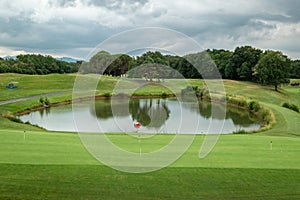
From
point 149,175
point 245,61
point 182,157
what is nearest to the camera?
point 149,175

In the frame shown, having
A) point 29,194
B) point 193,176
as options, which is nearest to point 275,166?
point 193,176

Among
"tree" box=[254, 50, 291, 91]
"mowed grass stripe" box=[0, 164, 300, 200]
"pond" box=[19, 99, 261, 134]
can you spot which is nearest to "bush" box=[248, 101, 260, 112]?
"pond" box=[19, 99, 261, 134]

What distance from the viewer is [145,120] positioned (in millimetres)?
27906

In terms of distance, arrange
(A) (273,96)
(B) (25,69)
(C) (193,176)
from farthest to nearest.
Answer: (B) (25,69) < (A) (273,96) < (C) (193,176)

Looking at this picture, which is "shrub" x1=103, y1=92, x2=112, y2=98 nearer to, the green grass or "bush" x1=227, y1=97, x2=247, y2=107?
"bush" x1=227, y1=97, x2=247, y2=107

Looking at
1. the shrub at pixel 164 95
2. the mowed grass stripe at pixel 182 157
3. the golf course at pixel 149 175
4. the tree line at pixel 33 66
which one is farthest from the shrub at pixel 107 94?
the tree line at pixel 33 66

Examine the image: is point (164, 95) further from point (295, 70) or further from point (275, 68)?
point (295, 70)

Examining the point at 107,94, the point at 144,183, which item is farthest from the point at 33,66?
the point at 144,183

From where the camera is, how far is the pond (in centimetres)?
2287

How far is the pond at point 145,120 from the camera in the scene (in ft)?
A: 75.0

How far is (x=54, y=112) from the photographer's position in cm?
3778

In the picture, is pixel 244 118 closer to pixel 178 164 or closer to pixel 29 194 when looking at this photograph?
pixel 178 164

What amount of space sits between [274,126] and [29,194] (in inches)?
912

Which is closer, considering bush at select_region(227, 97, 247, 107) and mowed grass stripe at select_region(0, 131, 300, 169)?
mowed grass stripe at select_region(0, 131, 300, 169)
